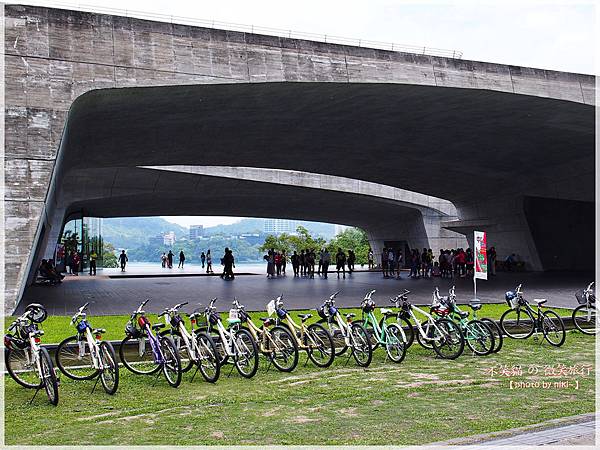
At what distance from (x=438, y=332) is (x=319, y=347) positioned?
7.00 feet

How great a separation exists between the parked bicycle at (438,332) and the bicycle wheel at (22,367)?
522cm

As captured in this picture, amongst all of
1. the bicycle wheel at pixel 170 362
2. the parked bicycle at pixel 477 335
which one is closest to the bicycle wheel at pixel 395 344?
the parked bicycle at pixel 477 335

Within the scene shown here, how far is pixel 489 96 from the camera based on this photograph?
18.7 m

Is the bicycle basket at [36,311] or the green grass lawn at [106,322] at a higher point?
the bicycle basket at [36,311]

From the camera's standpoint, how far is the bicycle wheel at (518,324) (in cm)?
1155

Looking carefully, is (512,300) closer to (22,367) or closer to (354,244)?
(22,367)

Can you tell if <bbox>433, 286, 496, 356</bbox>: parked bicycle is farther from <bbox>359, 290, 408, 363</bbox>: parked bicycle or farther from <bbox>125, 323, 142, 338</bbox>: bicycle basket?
<bbox>125, 323, 142, 338</bbox>: bicycle basket

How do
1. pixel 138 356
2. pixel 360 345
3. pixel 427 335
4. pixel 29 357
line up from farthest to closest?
1. pixel 427 335
2. pixel 360 345
3. pixel 138 356
4. pixel 29 357

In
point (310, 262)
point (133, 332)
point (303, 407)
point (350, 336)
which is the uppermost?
point (310, 262)

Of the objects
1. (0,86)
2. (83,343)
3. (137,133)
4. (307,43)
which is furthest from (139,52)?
(83,343)

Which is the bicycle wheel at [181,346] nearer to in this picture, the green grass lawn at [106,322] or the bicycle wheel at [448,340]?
the green grass lawn at [106,322]

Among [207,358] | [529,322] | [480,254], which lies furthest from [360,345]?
[480,254]

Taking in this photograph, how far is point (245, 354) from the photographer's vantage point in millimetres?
8594

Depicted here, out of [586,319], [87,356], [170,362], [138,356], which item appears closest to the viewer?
[170,362]
